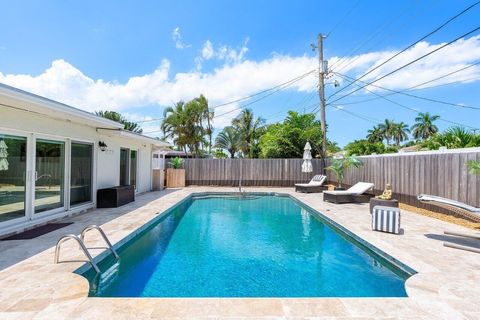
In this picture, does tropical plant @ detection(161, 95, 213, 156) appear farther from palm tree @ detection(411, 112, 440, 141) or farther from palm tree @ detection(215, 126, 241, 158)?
palm tree @ detection(411, 112, 440, 141)

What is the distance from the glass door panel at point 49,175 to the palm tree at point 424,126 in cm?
5491

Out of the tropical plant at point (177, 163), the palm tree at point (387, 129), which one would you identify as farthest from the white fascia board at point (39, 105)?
the palm tree at point (387, 129)

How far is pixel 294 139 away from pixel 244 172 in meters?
4.28

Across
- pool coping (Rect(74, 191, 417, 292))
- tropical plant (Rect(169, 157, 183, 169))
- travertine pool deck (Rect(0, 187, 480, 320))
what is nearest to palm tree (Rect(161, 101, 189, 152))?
tropical plant (Rect(169, 157, 183, 169))

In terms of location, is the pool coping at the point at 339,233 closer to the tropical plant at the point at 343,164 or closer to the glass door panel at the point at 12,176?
the glass door panel at the point at 12,176

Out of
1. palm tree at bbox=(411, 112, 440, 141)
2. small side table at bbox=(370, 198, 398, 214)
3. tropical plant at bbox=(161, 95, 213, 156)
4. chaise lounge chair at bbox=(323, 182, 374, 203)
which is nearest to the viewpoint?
small side table at bbox=(370, 198, 398, 214)

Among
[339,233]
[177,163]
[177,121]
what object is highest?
[177,121]

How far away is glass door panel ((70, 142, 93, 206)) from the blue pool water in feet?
8.17

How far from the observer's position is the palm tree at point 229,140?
28.9 meters

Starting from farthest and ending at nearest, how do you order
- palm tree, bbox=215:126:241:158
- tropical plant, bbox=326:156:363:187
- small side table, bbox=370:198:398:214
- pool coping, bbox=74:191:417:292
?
palm tree, bbox=215:126:241:158
tropical plant, bbox=326:156:363:187
small side table, bbox=370:198:398:214
pool coping, bbox=74:191:417:292

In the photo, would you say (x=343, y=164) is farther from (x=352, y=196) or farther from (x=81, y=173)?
(x=81, y=173)

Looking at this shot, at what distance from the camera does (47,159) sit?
254 inches

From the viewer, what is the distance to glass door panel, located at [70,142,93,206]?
7.46 m

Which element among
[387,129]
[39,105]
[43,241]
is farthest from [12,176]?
[387,129]
